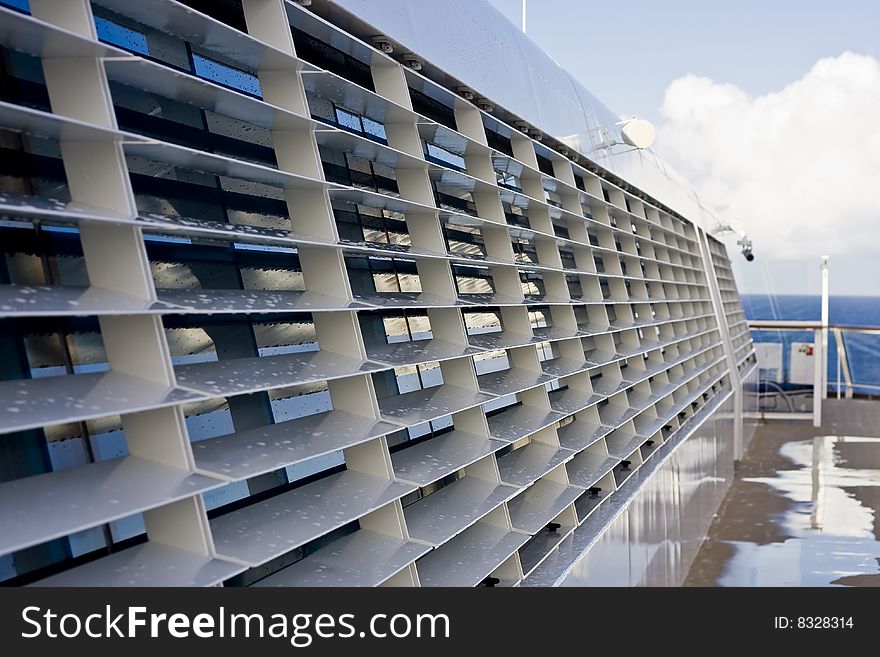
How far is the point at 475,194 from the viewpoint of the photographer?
3.69 meters

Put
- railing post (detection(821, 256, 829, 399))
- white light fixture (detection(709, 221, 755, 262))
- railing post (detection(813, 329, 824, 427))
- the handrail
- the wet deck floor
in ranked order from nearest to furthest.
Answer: the wet deck floor → white light fixture (detection(709, 221, 755, 262)) → railing post (detection(813, 329, 824, 427)) → railing post (detection(821, 256, 829, 399)) → the handrail

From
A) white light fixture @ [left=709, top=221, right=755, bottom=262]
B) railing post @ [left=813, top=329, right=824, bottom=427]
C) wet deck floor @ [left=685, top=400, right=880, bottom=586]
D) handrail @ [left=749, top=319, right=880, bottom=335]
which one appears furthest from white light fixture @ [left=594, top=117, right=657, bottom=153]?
handrail @ [left=749, top=319, right=880, bottom=335]

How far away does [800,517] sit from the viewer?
7.90 meters

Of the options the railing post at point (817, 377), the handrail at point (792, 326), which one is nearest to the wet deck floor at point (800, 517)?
the railing post at point (817, 377)

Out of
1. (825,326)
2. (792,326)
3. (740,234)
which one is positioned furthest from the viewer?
(792,326)

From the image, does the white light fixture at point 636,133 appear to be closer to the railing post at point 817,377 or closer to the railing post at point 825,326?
the railing post at point 817,377

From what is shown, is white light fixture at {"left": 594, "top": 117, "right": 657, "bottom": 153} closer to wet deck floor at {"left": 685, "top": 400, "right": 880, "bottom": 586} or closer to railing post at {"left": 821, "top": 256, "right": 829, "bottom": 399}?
wet deck floor at {"left": 685, "top": 400, "right": 880, "bottom": 586}

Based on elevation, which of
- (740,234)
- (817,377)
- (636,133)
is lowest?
(817,377)

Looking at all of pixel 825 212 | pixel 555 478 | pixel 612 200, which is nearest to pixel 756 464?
pixel 612 200

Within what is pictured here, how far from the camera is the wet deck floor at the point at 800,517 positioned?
21.4 ft

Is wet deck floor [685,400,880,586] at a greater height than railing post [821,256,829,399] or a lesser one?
lesser

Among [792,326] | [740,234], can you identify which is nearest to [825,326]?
[792,326]

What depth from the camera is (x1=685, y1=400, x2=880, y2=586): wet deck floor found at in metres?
6.52

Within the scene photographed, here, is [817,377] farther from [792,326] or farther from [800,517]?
[800,517]
